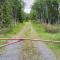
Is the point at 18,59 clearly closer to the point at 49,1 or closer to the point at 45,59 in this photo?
the point at 45,59

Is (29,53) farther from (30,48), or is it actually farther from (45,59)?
(45,59)

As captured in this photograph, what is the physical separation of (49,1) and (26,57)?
44538mm

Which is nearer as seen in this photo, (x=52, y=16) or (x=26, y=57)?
(x=26, y=57)

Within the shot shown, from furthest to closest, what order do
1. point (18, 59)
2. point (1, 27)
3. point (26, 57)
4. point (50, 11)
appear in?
point (50, 11) → point (1, 27) → point (18, 59) → point (26, 57)

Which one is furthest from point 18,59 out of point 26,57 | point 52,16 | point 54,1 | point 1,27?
point 52,16

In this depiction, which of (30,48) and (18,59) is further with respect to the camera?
(18,59)

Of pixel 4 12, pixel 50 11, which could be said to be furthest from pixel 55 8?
pixel 4 12

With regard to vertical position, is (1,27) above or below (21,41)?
below

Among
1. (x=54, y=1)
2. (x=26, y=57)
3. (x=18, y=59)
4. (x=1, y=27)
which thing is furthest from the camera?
(x=54, y=1)

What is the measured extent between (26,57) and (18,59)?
1.16m

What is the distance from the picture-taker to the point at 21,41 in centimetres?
985

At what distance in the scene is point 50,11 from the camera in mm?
54688

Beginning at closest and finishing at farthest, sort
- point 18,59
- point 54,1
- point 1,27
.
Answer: point 18,59 < point 1,27 < point 54,1

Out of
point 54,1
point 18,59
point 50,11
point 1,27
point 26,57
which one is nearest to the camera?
point 26,57
